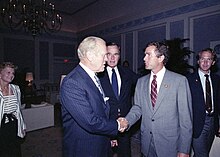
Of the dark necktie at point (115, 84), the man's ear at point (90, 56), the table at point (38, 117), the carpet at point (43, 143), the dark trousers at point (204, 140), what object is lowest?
the carpet at point (43, 143)

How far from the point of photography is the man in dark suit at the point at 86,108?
155cm

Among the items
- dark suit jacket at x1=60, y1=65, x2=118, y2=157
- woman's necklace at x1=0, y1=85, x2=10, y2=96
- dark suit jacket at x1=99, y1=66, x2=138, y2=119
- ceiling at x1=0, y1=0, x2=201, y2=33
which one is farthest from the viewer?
ceiling at x1=0, y1=0, x2=201, y2=33

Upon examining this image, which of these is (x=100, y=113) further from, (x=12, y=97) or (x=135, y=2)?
(x=135, y=2)

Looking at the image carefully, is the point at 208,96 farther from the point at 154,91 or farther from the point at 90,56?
the point at 90,56

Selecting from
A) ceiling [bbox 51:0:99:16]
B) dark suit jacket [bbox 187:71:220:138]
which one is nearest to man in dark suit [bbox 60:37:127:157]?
dark suit jacket [bbox 187:71:220:138]

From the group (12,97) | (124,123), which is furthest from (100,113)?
(12,97)

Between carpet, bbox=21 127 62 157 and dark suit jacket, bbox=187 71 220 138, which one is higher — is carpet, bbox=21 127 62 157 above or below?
below

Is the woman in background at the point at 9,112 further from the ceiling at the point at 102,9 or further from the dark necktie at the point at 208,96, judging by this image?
the ceiling at the point at 102,9

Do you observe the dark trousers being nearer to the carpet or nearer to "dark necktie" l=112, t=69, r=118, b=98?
"dark necktie" l=112, t=69, r=118, b=98

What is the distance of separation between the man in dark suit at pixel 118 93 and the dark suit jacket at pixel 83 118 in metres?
0.74

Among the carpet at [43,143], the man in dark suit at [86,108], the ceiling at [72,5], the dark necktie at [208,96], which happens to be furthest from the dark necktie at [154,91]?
the ceiling at [72,5]

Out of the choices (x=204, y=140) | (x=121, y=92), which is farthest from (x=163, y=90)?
(x=204, y=140)

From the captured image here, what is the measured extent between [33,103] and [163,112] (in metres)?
4.91

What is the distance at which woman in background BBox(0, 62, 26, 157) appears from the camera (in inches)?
110
